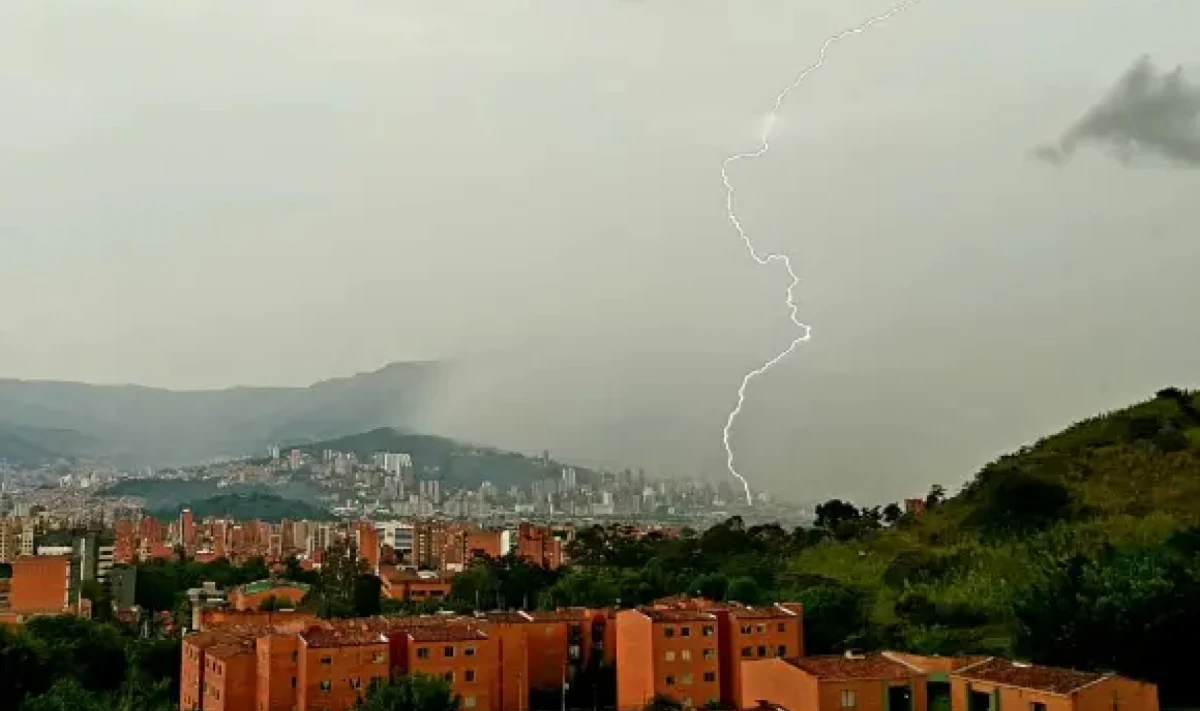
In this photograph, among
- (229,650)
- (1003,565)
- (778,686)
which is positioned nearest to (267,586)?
(229,650)

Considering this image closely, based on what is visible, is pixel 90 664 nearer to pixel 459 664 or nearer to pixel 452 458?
pixel 459 664

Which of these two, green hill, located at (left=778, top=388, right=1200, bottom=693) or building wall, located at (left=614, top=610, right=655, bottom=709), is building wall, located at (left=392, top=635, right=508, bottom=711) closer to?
building wall, located at (left=614, top=610, right=655, bottom=709)

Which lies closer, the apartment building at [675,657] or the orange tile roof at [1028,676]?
the orange tile roof at [1028,676]

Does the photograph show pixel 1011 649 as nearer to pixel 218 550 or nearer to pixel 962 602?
pixel 962 602

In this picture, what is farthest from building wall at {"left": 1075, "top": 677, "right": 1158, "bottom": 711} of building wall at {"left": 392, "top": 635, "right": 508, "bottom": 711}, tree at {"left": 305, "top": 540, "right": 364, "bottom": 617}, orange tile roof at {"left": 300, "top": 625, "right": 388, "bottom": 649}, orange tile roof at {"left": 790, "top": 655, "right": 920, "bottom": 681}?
tree at {"left": 305, "top": 540, "right": 364, "bottom": 617}

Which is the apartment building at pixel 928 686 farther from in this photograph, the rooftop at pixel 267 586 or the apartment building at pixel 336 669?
the rooftop at pixel 267 586

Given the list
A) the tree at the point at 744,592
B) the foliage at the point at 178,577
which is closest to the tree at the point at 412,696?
the tree at the point at 744,592

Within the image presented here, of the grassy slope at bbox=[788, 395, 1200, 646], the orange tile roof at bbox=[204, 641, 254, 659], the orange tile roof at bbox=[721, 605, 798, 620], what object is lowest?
the orange tile roof at bbox=[204, 641, 254, 659]
